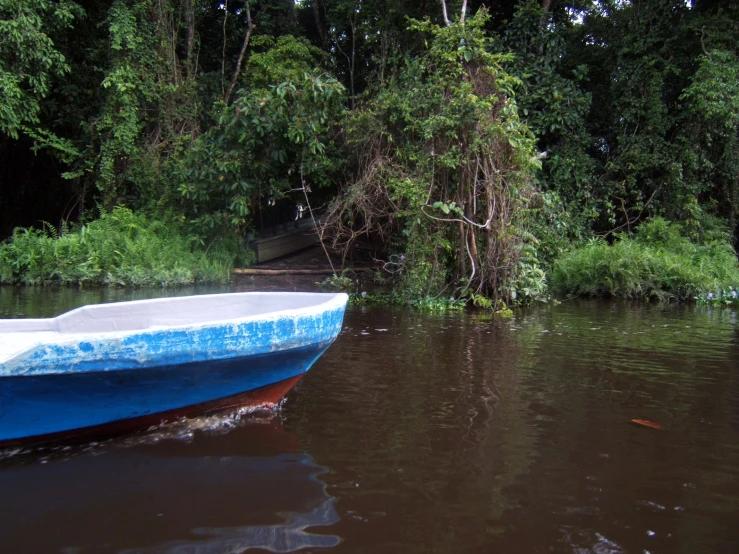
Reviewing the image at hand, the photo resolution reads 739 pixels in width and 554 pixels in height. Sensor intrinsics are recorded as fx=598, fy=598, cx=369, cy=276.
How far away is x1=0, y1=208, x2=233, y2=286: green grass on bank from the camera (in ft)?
40.5

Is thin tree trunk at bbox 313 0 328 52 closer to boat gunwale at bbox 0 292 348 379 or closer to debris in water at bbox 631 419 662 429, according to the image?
boat gunwale at bbox 0 292 348 379

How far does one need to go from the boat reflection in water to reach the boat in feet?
0.67

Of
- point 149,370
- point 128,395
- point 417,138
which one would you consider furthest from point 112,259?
point 149,370

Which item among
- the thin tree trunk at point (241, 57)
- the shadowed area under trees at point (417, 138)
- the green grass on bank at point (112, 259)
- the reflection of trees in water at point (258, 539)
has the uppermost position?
the thin tree trunk at point (241, 57)

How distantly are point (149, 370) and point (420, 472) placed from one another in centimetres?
160

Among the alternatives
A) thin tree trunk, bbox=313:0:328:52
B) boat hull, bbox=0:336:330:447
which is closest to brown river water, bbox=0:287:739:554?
boat hull, bbox=0:336:330:447

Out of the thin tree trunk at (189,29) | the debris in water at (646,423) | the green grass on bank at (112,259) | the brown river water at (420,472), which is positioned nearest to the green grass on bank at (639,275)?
the brown river water at (420,472)

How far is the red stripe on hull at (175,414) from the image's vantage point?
135 inches

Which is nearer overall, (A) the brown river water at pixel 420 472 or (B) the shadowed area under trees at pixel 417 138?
(A) the brown river water at pixel 420 472

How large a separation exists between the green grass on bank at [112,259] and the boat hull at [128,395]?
8.97 m

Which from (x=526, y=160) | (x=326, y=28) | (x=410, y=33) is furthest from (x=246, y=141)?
(x=326, y=28)

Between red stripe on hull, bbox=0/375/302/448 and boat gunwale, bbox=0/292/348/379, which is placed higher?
boat gunwale, bbox=0/292/348/379

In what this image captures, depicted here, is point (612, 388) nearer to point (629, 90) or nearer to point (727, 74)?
point (727, 74)

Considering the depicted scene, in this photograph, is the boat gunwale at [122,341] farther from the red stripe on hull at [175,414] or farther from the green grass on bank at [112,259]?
the green grass on bank at [112,259]
